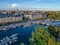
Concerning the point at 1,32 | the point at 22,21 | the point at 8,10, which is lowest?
the point at 1,32

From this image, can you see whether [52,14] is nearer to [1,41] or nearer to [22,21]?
[22,21]

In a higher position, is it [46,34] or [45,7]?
[45,7]

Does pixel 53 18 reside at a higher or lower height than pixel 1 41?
higher

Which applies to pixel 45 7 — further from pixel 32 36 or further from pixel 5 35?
pixel 5 35

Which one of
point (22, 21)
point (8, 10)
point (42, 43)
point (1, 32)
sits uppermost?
point (8, 10)

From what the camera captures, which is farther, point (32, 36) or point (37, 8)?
point (37, 8)

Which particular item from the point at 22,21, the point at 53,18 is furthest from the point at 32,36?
the point at 53,18

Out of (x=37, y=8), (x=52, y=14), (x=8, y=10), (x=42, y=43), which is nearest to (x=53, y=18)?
(x=52, y=14)

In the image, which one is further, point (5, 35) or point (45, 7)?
point (45, 7)
